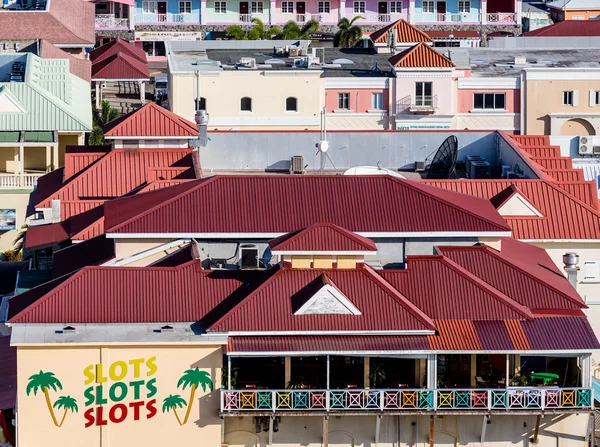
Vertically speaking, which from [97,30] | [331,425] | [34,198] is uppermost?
[97,30]

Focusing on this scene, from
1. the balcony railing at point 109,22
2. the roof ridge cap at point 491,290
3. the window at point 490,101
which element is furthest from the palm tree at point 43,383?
the balcony railing at point 109,22

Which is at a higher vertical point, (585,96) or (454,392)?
(585,96)

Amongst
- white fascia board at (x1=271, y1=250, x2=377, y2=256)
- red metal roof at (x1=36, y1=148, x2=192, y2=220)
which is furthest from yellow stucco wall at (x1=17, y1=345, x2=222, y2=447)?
red metal roof at (x1=36, y1=148, x2=192, y2=220)

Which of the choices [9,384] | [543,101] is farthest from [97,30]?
[9,384]

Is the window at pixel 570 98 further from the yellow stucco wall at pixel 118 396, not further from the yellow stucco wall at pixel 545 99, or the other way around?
the yellow stucco wall at pixel 118 396

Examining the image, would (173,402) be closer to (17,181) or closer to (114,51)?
(17,181)

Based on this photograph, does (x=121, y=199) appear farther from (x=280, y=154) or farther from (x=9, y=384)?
(x=280, y=154)
